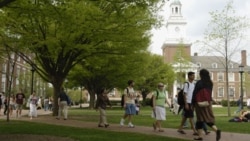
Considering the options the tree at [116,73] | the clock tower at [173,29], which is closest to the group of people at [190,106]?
the tree at [116,73]

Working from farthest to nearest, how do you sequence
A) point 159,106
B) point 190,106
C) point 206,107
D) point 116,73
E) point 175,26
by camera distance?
1. point 175,26
2. point 116,73
3. point 159,106
4. point 190,106
5. point 206,107

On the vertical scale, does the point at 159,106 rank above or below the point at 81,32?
below

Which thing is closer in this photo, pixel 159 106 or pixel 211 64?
pixel 159 106

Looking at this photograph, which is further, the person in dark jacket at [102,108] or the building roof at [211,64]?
the building roof at [211,64]

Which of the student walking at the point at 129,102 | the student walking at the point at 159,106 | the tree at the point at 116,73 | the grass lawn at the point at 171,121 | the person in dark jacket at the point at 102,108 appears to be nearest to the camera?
the student walking at the point at 159,106

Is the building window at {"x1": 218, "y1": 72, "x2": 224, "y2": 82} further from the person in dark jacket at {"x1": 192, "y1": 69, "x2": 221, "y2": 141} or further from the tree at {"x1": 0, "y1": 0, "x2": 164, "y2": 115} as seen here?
the person in dark jacket at {"x1": 192, "y1": 69, "x2": 221, "y2": 141}

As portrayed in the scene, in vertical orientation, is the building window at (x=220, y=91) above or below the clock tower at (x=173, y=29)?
below

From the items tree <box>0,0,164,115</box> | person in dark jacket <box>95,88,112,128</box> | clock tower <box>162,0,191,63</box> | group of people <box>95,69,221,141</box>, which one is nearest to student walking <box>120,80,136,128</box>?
group of people <box>95,69,221,141</box>

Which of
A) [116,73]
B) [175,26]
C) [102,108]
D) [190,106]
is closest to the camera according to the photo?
[190,106]

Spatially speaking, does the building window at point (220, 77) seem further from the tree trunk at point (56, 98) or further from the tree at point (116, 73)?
the tree trunk at point (56, 98)

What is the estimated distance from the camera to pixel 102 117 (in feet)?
51.8

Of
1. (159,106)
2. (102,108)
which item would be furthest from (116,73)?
(159,106)

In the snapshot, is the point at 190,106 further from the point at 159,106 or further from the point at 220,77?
the point at 220,77

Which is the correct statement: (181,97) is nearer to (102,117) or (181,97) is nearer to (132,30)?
(102,117)
